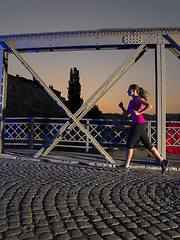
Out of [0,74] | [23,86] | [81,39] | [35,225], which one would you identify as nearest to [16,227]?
[35,225]

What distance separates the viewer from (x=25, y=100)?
5053 centimetres

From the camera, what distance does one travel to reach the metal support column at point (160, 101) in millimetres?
7117

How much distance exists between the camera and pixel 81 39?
7570 millimetres

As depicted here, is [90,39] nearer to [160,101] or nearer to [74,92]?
[160,101]

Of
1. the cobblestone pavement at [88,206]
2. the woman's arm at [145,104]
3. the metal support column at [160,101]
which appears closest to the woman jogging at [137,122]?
the woman's arm at [145,104]

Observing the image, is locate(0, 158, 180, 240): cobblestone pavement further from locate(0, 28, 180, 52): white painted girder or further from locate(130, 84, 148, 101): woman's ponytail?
locate(0, 28, 180, 52): white painted girder

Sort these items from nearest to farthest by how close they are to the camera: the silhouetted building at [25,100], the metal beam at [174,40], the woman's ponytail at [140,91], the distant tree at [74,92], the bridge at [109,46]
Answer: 1. the woman's ponytail at [140,91]
2. the metal beam at [174,40]
3. the bridge at [109,46]
4. the silhouetted building at [25,100]
5. the distant tree at [74,92]

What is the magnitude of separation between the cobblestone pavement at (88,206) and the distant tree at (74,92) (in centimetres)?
4775

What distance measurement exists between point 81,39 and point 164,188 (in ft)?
16.6

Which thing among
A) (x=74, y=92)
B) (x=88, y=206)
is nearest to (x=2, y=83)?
(x=88, y=206)

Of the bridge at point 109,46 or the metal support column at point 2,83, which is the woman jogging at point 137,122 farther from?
the metal support column at point 2,83

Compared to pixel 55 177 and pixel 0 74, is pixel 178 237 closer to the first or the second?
pixel 55 177

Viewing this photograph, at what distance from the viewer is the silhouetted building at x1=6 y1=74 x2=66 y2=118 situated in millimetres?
46250

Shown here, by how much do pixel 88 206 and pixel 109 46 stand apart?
5426mm
